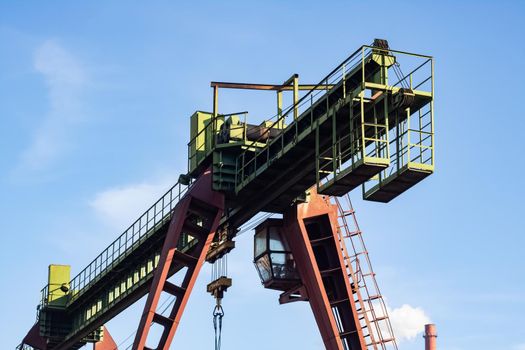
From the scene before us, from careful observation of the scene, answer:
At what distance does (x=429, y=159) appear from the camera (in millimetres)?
29516

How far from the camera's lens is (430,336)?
62.9 meters

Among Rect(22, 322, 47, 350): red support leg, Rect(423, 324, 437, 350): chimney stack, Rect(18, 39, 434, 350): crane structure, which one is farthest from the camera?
Rect(423, 324, 437, 350): chimney stack

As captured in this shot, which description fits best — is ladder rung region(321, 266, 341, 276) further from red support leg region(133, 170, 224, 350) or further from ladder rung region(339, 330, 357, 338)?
red support leg region(133, 170, 224, 350)

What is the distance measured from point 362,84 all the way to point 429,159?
272 centimetres

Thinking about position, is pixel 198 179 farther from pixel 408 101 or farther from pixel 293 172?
pixel 408 101

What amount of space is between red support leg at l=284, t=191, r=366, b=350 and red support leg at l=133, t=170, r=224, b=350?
245cm

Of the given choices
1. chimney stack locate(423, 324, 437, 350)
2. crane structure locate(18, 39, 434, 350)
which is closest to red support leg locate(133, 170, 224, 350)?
crane structure locate(18, 39, 434, 350)

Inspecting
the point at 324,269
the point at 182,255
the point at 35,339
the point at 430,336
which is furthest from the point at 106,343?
the point at 324,269

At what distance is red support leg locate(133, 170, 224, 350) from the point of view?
119 ft

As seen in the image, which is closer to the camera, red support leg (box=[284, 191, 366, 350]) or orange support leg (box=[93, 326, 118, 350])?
red support leg (box=[284, 191, 366, 350])

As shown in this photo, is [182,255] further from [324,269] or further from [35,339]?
[35,339]

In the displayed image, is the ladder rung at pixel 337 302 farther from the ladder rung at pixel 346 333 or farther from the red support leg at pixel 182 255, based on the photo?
the red support leg at pixel 182 255

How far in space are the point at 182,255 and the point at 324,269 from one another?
15.0ft

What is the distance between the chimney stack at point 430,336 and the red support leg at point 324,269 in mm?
26437
